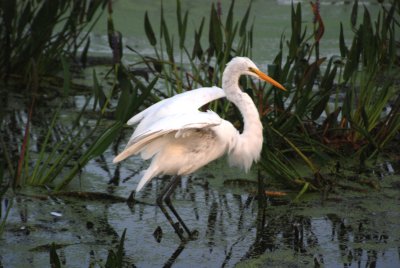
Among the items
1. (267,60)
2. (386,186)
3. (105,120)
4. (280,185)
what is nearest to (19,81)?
(105,120)

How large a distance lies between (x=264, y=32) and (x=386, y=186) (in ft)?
11.0

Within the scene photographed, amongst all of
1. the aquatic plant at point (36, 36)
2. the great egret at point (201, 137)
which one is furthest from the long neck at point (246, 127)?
the aquatic plant at point (36, 36)

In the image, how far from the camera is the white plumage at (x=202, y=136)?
153 inches

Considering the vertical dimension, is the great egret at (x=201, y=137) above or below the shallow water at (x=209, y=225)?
above

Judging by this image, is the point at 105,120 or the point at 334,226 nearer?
the point at 334,226

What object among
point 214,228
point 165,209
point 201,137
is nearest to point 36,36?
point 165,209

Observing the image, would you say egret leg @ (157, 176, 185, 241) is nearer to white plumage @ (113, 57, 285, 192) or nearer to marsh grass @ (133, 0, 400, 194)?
white plumage @ (113, 57, 285, 192)

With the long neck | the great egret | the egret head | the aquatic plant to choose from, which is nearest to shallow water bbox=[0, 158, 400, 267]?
the great egret

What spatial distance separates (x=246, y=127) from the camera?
4.04 meters

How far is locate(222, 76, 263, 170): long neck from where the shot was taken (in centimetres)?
396

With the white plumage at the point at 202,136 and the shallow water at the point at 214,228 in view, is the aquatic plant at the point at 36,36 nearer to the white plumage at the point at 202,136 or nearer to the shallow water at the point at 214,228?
the shallow water at the point at 214,228

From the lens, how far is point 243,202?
438 cm

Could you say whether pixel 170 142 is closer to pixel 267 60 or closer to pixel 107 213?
pixel 107 213

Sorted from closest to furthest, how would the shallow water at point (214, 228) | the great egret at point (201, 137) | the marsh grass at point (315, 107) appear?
the shallow water at point (214, 228) < the great egret at point (201, 137) < the marsh grass at point (315, 107)
